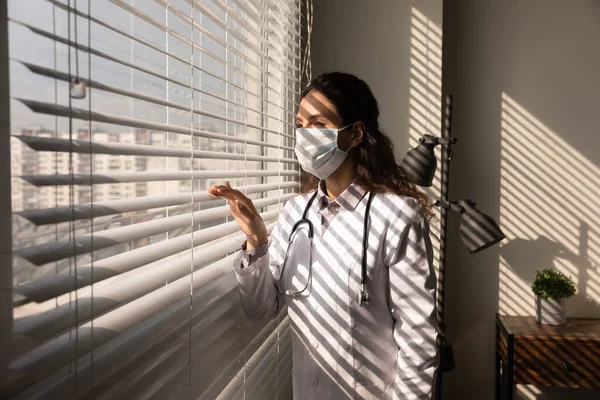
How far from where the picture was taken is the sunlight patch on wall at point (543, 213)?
9.35 ft

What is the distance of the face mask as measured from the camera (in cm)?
154

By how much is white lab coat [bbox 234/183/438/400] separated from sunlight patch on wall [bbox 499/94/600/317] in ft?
5.14

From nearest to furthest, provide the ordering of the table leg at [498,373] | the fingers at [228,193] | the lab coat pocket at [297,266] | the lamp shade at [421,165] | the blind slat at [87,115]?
the blind slat at [87,115] < the fingers at [228,193] < the lab coat pocket at [297,266] < the lamp shade at [421,165] < the table leg at [498,373]

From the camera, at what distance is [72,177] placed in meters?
0.76

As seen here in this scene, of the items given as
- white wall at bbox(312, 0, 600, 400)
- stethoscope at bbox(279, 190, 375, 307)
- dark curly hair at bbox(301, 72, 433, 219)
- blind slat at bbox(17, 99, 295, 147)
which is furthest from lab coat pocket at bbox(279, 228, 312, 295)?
white wall at bbox(312, 0, 600, 400)

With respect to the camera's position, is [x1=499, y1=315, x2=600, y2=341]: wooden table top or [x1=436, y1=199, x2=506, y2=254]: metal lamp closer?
[x1=436, y1=199, x2=506, y2=254]: metal lamp

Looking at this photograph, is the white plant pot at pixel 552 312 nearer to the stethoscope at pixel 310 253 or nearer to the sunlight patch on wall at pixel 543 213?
the sunlight patch on wall at pixel 543 213

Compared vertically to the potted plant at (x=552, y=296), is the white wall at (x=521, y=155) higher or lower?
higher

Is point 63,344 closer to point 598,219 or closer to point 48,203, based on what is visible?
point 48,203

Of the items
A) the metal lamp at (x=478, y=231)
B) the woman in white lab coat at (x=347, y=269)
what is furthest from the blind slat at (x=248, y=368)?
the metal lamp at (x=478, y=231)

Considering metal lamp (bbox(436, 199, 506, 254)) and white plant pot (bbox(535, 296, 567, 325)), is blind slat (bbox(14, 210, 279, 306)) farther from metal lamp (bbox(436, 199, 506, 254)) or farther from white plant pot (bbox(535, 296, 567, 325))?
white plant pot (bbox(535, 296, 567, 325))

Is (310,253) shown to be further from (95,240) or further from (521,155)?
(521,155)

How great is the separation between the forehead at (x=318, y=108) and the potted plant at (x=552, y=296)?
160 cm

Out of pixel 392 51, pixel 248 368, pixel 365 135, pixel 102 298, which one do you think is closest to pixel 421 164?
pixel 392 51
